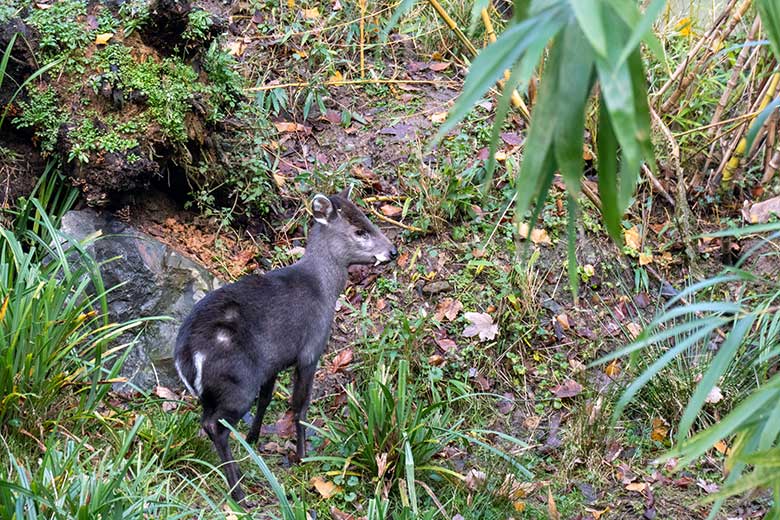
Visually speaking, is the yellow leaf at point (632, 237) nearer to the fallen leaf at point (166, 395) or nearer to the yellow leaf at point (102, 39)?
the fallen leaf at point (166, 395)

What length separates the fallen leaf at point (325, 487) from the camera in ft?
16.7

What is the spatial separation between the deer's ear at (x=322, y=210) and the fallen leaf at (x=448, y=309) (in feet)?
3.58

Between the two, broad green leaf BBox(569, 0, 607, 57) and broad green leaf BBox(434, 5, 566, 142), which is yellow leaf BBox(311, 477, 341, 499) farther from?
broad green leaf BBox(569, 0, 607, 57)

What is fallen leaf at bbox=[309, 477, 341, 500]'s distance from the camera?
5.08 meters

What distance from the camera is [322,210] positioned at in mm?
6145

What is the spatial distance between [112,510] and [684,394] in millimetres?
3516

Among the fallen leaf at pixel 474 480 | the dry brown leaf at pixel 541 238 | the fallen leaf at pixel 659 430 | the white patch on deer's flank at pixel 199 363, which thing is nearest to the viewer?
the white patch on deer's flank at pixel 199 363

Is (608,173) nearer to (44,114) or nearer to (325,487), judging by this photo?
(325,487)

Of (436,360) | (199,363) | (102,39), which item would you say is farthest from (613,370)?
(102,39)

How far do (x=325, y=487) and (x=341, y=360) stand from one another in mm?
1433

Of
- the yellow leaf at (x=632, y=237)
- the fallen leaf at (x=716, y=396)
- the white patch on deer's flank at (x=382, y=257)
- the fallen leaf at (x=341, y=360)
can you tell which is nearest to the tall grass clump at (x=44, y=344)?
the fallen leaf at (x=341, y=360)

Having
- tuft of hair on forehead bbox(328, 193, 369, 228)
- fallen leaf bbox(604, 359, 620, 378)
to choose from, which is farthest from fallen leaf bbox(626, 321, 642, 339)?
tuft of hair on forehead bbox(328, 193, 369, 228)

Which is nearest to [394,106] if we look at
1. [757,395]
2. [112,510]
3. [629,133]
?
[112,510]

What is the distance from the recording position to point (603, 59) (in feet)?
6.38
